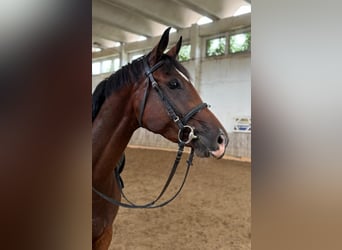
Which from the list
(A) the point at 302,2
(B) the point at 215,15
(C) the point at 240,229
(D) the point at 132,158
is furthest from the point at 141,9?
(A) the point at 302,2

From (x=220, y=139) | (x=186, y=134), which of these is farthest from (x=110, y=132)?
Answer: (x=220, y=139)

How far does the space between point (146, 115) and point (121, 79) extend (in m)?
0.15

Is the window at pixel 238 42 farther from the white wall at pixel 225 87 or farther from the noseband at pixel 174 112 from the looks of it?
the noseband at pixel 174 112

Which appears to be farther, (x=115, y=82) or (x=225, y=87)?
(x=225, y=87)

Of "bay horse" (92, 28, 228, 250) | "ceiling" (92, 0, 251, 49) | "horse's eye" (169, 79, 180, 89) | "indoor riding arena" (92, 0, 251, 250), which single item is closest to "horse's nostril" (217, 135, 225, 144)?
"bay horse" (92, 28, 228, 250)

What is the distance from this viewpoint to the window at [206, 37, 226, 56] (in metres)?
6.29

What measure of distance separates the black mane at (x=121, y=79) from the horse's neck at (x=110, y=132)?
0.02m

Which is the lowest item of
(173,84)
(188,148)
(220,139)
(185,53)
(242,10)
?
(188,148)

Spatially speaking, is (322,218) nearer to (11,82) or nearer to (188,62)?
(11,82)

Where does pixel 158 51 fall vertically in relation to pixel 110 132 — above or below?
above

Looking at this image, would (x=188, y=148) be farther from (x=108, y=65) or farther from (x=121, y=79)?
(x=108, y=65)

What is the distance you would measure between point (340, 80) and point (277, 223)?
13cm

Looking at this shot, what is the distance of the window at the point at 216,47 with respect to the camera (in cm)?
629

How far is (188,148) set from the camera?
3.24 meters
